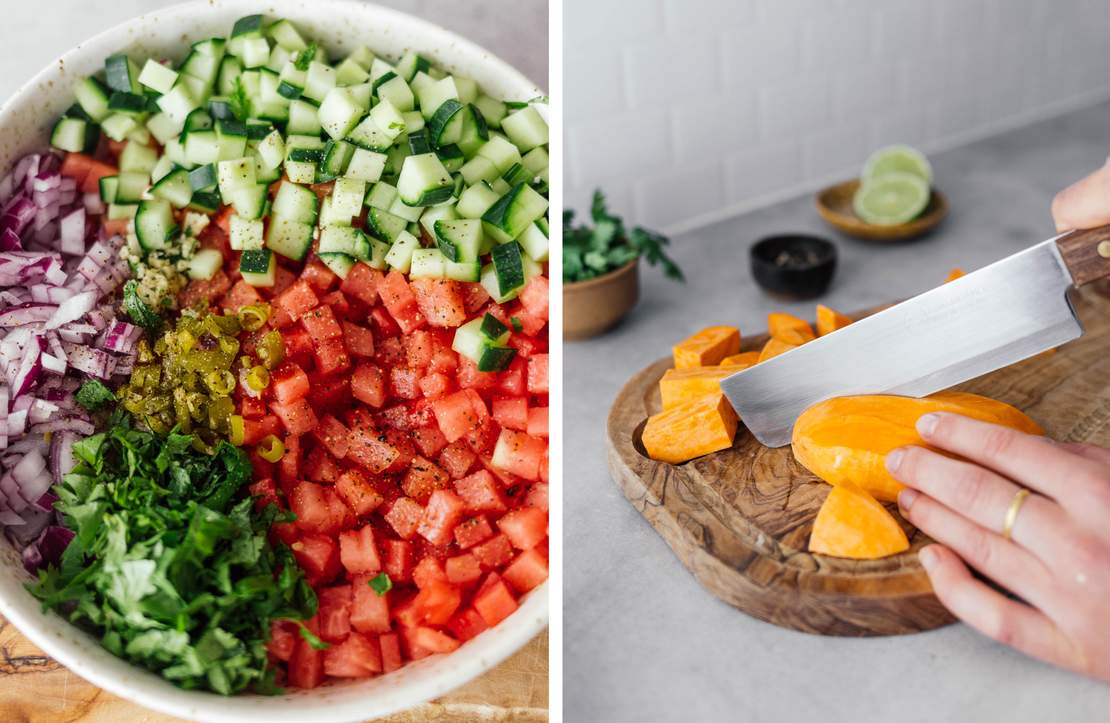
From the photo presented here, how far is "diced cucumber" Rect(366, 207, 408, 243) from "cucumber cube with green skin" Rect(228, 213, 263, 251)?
8.7 inches

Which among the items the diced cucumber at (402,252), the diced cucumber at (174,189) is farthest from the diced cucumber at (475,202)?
the diced cucumber at (174,189)

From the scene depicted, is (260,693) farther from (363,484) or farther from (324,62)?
(324,62)

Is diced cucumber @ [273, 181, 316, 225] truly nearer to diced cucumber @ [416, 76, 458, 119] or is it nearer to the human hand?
diced cucumber @ [416, 76, 458, 119]

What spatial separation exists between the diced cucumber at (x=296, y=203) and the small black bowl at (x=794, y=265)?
107 centimetres

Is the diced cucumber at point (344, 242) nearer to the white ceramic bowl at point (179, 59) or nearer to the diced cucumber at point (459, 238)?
the diced cucumber at point (459, 238)

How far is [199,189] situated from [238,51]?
1.03 ft

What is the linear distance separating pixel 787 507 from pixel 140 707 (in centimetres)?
113

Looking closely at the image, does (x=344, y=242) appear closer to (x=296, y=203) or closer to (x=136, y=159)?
(x=296, y=203)

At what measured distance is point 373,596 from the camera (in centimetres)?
158

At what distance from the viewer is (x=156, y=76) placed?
1960 millimetres

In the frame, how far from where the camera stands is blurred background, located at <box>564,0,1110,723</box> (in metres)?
1.42

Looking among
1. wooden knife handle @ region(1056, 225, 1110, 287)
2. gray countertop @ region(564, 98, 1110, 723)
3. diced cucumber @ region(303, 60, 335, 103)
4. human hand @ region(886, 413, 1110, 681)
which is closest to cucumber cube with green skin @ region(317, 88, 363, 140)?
diced cucumber @ region(303, 60, 335, 103)

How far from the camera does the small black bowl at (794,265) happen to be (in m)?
2.29

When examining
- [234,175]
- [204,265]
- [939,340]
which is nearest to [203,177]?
[234,175]
